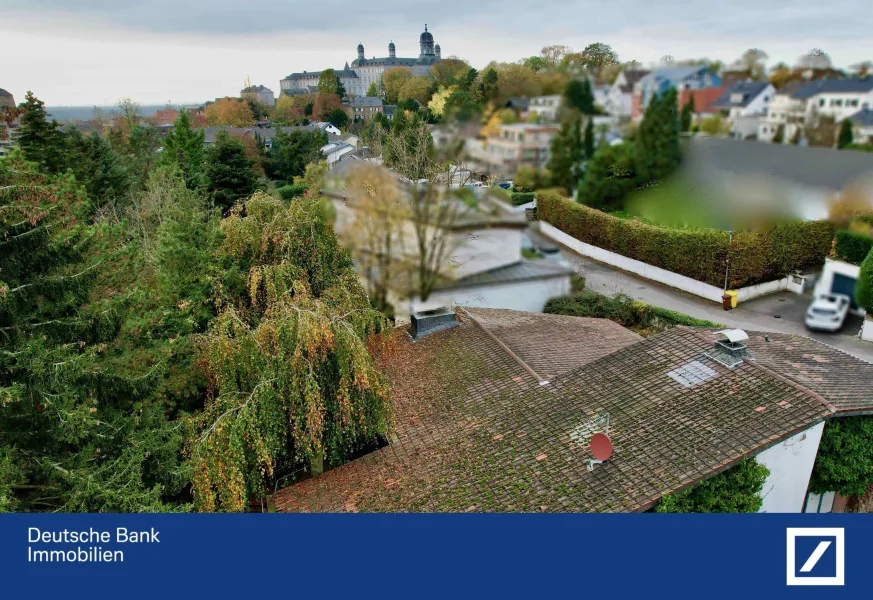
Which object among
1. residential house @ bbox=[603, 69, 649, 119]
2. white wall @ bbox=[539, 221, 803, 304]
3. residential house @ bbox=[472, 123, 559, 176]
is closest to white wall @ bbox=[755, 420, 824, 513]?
white wall @ bbox=[539, 221, 803, 304]

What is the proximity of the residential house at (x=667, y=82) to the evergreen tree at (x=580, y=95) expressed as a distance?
7.8 inches

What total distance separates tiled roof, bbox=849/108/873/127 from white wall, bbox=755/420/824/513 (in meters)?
Result: 5.43

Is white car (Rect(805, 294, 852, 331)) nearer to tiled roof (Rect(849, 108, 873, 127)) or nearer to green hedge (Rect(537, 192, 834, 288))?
green hedge (Rect(537, 192, 834, 288))

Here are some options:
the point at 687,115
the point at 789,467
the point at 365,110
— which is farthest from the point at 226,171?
the point at 687,115

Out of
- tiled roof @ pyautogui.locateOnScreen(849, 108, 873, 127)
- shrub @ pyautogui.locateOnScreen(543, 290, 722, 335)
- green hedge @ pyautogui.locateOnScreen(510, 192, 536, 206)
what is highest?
tiled roof @ pyautogui.locateOnScreen(849, 108, 873, 127)

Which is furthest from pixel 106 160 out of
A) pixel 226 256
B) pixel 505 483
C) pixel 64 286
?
pixel 505 483

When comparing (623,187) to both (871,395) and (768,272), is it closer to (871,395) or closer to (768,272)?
(768,272)

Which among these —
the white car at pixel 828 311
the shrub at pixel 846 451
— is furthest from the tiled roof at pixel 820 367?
the white car at pixel 828 311

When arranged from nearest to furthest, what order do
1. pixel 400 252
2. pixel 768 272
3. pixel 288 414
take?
1. pixel 768 272
2. pixel 400 252
3. pixel 288 414

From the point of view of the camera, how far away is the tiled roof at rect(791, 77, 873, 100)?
2623 millimetres

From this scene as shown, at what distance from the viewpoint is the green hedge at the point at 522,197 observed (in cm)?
336

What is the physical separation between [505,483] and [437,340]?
15.4 ft

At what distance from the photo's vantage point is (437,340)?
11695mm

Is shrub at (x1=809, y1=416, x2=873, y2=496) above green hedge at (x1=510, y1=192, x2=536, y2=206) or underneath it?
underneath
